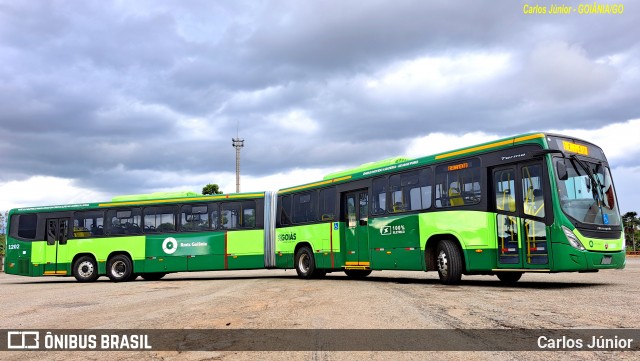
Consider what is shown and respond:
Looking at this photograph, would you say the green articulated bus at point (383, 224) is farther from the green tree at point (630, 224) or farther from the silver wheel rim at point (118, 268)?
the green tree at point (630, 224)

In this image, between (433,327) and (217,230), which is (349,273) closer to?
(217,230)

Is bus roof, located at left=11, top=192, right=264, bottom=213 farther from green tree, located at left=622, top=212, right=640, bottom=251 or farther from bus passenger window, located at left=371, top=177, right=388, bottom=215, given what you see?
green tree, located at left=622, top=212, right=640, bottom=251

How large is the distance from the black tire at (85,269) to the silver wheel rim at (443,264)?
44.3ft

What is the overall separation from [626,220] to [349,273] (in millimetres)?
61501

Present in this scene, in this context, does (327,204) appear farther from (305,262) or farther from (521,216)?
(521,216)

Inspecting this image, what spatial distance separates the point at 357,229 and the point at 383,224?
4.52ft

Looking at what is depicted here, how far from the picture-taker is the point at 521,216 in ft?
38.7

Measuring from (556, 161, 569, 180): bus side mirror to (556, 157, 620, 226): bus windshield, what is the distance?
0.02 meters

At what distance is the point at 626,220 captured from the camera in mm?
68625

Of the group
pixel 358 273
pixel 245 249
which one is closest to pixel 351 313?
pixel 358 273

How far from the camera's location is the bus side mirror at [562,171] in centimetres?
1137

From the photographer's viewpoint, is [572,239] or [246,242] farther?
[246,242]

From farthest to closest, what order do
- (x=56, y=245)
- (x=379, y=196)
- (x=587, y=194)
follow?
(x=56, y=245)
(x=379, y=196)
(x=587, y=194)

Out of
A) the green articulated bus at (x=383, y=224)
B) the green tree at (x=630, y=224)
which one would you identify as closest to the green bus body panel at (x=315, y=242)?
the green articulated bus at (x=383, y=224)
